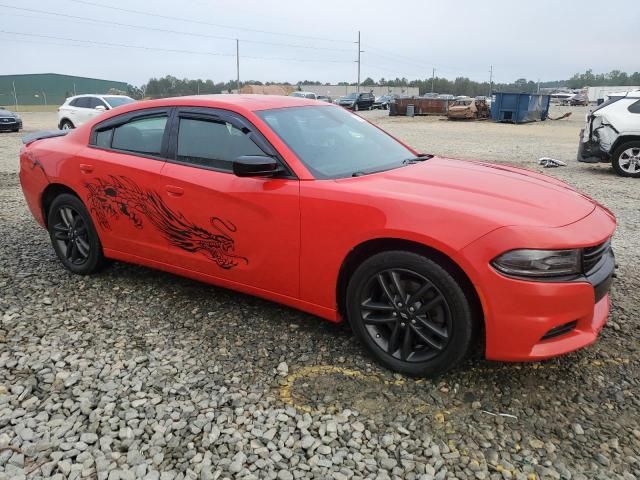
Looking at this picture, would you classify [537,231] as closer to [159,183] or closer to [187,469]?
[187,469]

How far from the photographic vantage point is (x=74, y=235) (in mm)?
4465

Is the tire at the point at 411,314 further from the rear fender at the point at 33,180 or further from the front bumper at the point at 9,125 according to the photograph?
the front bumper at the point at 9,125

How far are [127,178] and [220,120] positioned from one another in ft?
2.91

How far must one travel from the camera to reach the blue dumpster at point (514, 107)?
29656mm

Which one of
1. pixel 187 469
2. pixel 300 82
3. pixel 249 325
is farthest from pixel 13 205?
pixel 300 82

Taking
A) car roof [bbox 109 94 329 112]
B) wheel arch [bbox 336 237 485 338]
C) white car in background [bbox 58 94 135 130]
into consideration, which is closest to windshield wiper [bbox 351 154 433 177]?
wheel arch [bbox 336 237 485 338]

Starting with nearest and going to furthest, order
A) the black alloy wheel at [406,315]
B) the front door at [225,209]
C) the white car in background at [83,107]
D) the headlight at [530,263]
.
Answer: the headlight at [530,263], the black alloy wheel at [406,315], the front door at [225,209], the white car in background at [83,107]

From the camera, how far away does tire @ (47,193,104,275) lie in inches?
170

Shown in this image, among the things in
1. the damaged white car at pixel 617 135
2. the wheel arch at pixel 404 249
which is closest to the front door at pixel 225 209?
the wheel arch at pixel 404 249

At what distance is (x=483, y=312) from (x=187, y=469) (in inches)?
62.8

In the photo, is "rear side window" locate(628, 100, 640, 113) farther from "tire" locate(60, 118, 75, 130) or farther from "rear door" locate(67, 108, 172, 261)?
"tire" locate(60, 118, 75, 130)

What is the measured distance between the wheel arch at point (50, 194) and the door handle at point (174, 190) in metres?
1.15

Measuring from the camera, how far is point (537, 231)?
8.34 feet

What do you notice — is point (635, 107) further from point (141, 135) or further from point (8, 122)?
point (8, 122)
